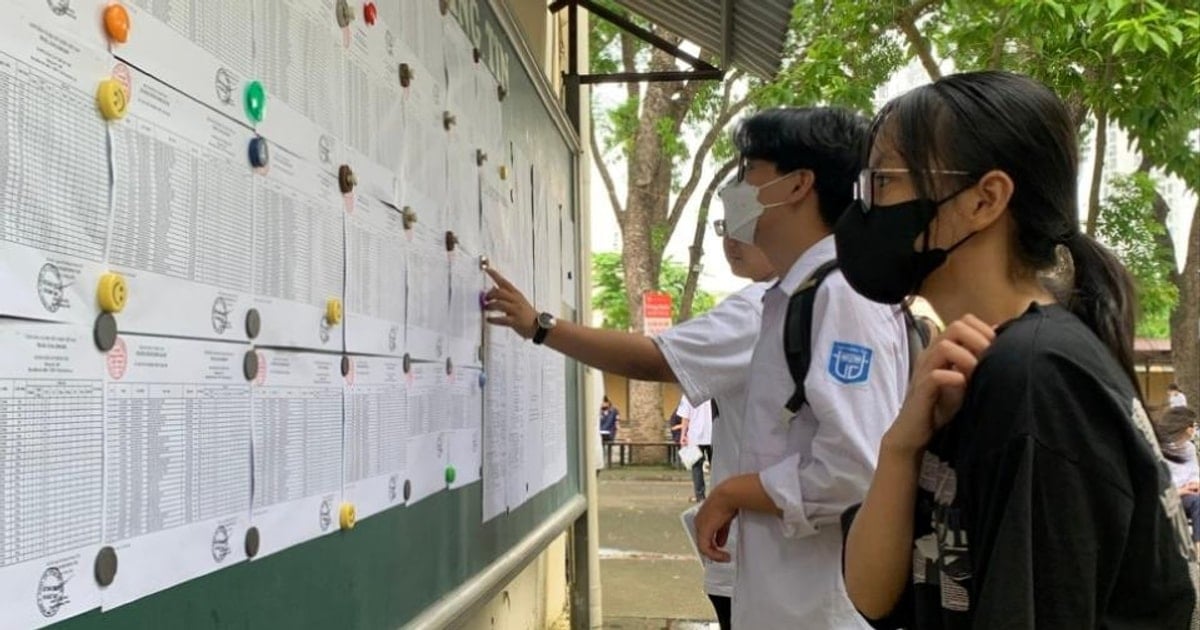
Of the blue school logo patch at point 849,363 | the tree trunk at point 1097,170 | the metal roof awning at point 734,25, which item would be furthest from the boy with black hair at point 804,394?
the tree trunk at point 1097,170

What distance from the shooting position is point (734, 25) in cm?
479

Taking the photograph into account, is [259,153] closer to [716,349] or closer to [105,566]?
[105,566]

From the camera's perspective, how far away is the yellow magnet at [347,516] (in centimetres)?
178

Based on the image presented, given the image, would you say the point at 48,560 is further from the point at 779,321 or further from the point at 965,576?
the point at 779,321

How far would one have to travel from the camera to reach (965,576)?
4.29 ft

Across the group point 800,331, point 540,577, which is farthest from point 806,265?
point 540,577

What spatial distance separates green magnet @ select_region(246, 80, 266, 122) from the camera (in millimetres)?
1449

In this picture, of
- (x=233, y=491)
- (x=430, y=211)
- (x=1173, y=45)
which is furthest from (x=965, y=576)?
(x=1173, y=45)

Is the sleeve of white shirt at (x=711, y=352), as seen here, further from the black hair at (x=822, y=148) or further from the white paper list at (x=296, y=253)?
the white paper list at (x=296, y=253)

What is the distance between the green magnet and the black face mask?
876 mm

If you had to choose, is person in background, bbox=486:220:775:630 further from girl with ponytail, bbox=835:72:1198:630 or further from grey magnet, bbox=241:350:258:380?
grey magnet, bbox=241:350:258:380

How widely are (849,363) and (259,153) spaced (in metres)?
1.25

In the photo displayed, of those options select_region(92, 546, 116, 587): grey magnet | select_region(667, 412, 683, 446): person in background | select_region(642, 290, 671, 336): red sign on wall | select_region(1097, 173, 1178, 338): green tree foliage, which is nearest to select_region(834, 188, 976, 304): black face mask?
select_region(92, 546, 116, 587): grey magnet

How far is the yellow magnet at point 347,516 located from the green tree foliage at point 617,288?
2670 cm
